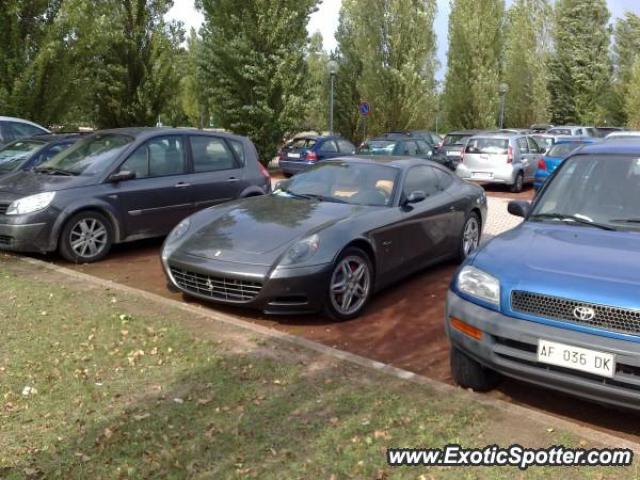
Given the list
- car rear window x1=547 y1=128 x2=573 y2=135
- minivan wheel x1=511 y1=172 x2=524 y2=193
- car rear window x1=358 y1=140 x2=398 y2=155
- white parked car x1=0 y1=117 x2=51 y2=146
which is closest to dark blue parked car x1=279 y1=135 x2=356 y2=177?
car rear window x1=358 y1=140 x2=398 y2=155

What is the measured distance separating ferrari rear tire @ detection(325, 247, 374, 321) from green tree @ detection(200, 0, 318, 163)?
15839mm

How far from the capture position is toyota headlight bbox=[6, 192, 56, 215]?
713 centimetres

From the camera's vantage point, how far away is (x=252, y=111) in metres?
20.9

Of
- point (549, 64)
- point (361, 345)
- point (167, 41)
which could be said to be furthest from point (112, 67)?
point (549, 64)

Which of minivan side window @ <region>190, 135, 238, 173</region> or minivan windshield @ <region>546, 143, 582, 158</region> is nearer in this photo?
minivan side window @ <region>190, 135, 238, 173</region>

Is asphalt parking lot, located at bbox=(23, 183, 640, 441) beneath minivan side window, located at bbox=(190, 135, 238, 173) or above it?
beneath

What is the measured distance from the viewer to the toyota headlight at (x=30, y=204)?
7.13m

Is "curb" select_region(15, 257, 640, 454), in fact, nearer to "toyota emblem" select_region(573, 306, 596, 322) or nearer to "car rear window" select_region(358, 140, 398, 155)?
"toyota emblem" select_region(573, 306, 596, 322)

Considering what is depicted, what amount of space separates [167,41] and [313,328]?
16.6m

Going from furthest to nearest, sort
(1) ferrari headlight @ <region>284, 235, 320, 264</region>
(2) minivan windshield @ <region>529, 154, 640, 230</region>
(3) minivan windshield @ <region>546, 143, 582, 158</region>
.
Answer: (3) minivan windshield @ <region>546, 143, 582, 158</region>
(1) ferrari headlight @ <region>284, 235, 320, 264</region>
(2) minivan windshield @ <region>529, 154, 640, 230</region>

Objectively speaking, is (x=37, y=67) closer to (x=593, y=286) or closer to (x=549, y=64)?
(x=593, y=286)

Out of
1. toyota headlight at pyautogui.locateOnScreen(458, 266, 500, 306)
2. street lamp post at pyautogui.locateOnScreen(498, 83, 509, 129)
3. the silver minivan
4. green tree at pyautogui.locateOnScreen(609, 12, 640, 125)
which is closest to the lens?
toyota headlight at pyautogui.locateOnScreen(458, 266, 500, 306)

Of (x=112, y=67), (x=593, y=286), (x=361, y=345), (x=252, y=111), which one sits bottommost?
(x=361, y=345)

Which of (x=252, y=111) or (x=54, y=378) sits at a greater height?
(x=252, y=111)
